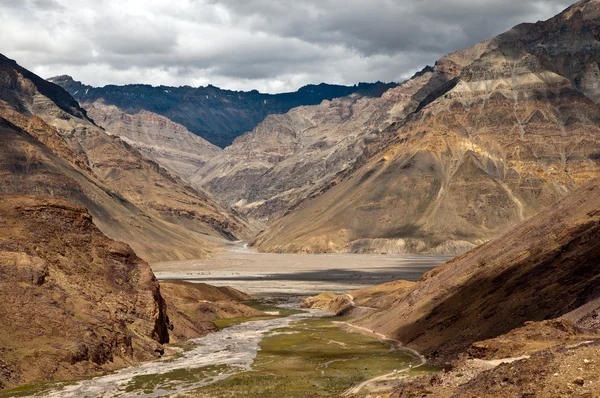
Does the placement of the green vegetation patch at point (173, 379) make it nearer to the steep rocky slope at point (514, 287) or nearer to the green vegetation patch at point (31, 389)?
the green vegetation patch at point (31, 389)

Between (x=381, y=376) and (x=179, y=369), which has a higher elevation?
(x=381, y=376)

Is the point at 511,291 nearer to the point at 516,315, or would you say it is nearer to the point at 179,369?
the point at 516,315

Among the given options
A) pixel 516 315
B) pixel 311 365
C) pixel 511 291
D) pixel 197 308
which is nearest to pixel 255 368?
pixel 311 365

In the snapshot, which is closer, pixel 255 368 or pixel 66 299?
pixel 255 368

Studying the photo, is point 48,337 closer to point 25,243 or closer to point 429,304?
point 25,243

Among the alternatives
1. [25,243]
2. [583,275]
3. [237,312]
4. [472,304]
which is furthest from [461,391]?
[237,312]

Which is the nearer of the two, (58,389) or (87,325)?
(58,389)

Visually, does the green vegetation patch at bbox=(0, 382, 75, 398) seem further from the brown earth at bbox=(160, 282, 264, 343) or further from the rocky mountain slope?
the brown earth at bbox=(160, 282, 264, 343)

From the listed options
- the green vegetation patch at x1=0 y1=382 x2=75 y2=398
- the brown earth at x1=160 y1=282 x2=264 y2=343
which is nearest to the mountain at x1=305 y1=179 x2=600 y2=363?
the brown earth at x1=160 y1=282 x2=264 y2=343
